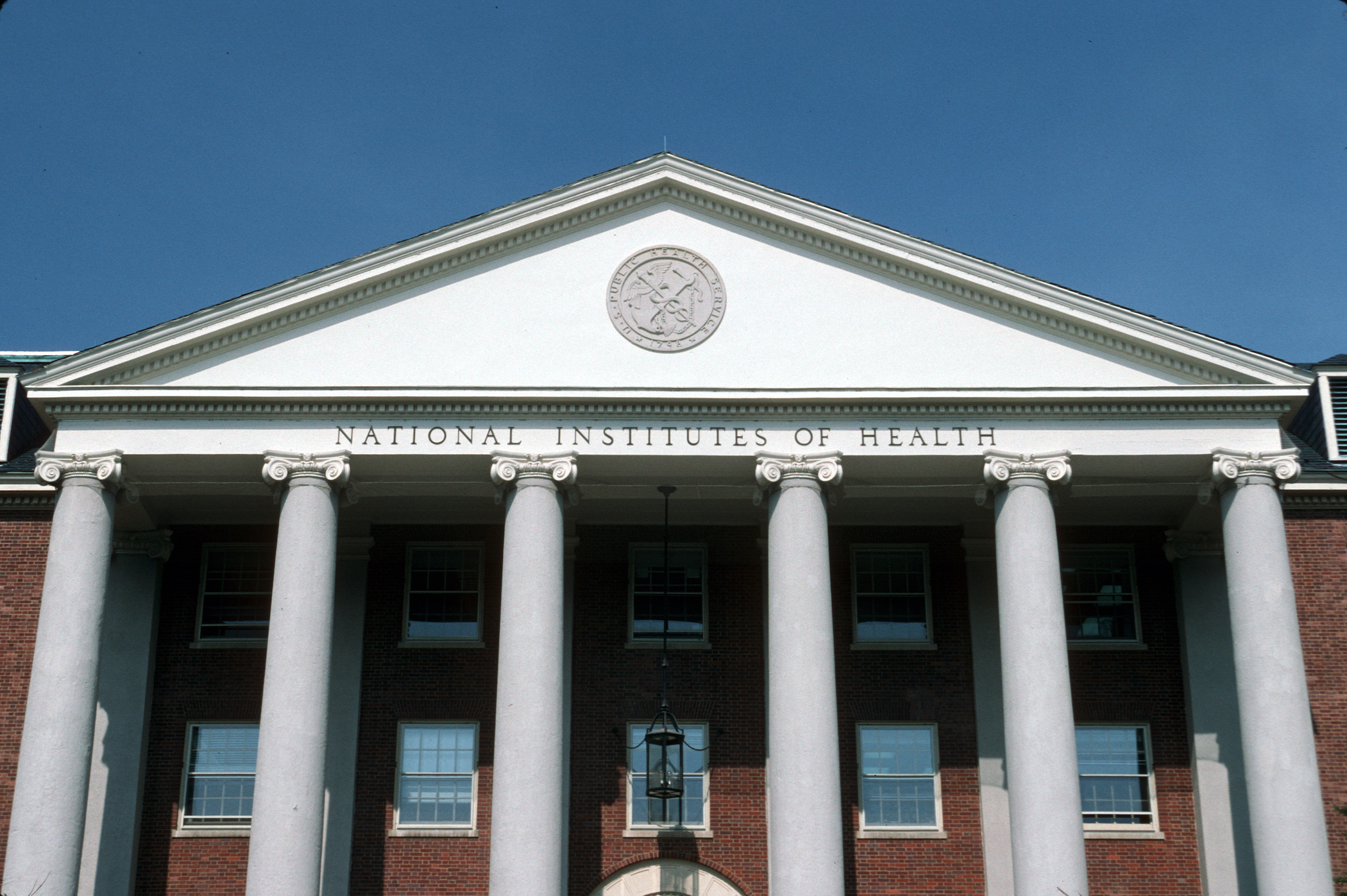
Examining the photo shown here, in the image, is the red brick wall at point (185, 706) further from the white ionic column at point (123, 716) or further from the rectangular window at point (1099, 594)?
the rectangular window at point (1099, 594)

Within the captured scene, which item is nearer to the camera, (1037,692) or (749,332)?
(1037,692)

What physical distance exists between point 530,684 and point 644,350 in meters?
6.42

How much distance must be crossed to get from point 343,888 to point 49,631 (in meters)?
7.57

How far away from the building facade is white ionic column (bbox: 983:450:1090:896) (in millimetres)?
72

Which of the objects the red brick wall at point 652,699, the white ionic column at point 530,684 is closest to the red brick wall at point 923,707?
the red brick wall at point 652,699

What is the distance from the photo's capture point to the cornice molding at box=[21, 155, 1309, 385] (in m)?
27.3

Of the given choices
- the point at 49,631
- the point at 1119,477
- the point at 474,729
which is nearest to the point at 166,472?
the point at 49,631

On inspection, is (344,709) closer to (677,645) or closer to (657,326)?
(677,645)

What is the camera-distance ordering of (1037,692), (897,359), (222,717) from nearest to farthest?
(1037,692)
(897,359)
(222,717)

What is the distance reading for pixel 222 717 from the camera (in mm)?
30609

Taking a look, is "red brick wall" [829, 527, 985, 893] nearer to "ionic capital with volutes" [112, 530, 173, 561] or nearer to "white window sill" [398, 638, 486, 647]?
"white window sill" [398, 638, 486, 647]

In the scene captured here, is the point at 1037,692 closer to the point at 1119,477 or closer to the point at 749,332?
the point at 1119,477

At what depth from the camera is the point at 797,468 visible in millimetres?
27047

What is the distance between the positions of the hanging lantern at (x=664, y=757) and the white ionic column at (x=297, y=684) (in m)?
6.25
